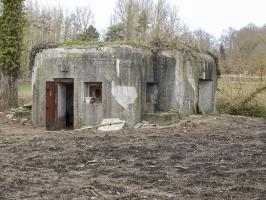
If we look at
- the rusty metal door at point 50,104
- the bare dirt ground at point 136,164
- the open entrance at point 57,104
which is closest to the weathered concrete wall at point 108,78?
the open entrance at point 57,104

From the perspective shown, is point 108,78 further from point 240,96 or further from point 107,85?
point 240,96

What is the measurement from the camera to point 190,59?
18516 millimetres

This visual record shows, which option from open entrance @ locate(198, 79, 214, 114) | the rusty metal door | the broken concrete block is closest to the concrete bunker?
the rusty metal door

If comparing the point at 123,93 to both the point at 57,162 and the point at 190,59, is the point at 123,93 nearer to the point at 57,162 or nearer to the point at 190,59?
the point at 190,59

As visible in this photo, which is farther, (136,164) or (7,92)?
(7,92)

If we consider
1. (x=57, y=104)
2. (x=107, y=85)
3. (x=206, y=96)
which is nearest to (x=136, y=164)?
(x=107, y=85)

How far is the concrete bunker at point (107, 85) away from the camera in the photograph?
16359mm

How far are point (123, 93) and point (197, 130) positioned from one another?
9.42ft

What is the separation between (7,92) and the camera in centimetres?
2133

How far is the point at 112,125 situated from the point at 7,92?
713 centimetres

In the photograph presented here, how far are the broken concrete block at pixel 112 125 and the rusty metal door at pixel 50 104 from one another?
1.95m

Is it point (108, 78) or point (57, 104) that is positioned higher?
point (108, 78)

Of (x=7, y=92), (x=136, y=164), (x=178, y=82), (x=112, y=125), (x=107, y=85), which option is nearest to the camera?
(x=136, y=164)

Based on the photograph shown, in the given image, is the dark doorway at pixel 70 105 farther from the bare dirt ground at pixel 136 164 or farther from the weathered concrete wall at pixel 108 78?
the bare dirt ground at pixel 136 164
